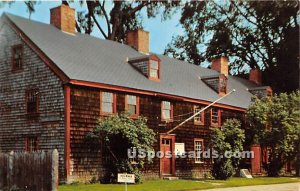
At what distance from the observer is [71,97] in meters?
25.4

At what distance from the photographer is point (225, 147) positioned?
30812mm

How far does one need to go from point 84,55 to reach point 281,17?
28.4 m

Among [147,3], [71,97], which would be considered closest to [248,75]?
[147,3]

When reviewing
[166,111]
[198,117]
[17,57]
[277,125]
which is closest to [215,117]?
[198,117]

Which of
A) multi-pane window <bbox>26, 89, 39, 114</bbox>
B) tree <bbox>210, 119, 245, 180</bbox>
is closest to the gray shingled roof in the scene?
multi-pane window <bbox>26, 89, 39, 114</bbox>

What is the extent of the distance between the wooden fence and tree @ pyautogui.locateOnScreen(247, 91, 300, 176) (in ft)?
61.1

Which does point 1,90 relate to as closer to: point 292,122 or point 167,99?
point 167,99

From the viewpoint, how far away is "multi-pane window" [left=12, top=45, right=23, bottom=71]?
28.1 metres

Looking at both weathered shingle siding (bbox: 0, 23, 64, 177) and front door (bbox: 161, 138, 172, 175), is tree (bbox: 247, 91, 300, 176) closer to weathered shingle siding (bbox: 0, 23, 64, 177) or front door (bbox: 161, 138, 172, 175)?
front door (bbox: 161, 138, 172, 175)

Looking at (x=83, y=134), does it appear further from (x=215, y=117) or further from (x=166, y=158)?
(x=215, y=117)

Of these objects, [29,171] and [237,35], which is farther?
[237,35]

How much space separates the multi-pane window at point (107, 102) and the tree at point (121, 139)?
44.5 inches

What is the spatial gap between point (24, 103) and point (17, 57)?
2730mm

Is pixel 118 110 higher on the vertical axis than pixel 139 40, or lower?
lower
